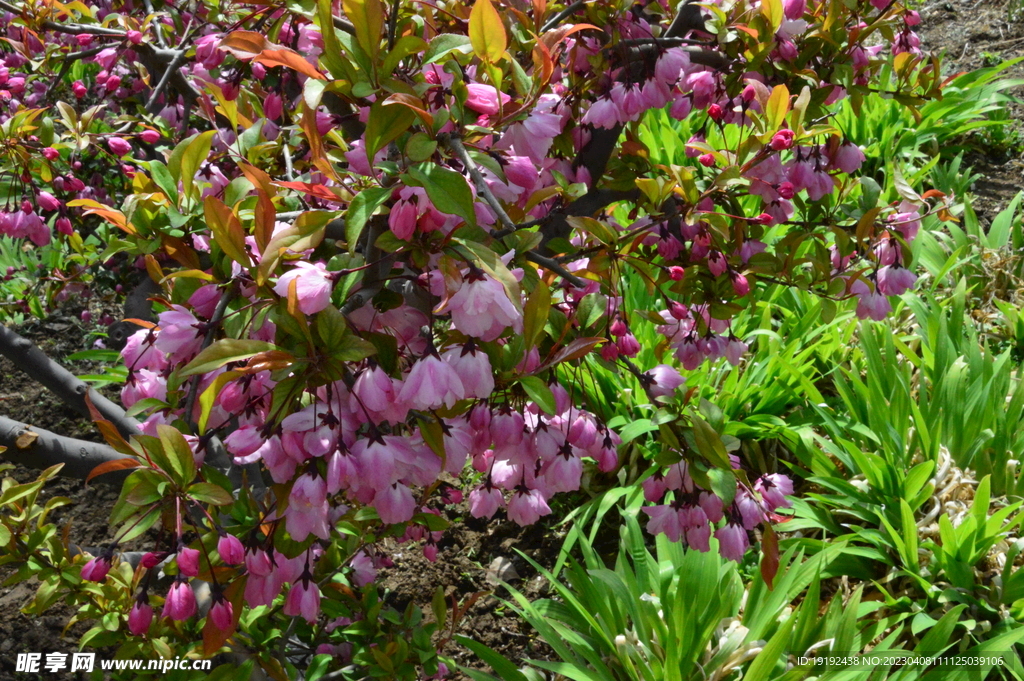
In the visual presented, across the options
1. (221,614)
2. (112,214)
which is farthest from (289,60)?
(221,614)

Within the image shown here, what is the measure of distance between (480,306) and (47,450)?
95 centimetres

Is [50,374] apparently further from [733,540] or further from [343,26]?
[733,540]

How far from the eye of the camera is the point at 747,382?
1.89 m

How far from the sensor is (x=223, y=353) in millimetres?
520

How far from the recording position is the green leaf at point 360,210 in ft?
1.77

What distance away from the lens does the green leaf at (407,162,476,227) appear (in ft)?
1.74

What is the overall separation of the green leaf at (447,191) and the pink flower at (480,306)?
2.1 inches

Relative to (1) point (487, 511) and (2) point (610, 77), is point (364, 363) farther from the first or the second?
(2) point (610, 77)

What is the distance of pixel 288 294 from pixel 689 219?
0.53m

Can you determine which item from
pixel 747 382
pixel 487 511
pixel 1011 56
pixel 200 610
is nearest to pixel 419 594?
pixel 200 610

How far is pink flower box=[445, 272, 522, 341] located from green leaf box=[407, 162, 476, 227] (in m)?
0.05

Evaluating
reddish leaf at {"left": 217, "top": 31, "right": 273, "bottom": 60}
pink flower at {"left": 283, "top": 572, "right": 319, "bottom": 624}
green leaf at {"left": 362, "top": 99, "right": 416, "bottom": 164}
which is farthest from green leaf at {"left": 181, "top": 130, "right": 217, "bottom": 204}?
pink flower at {"left": 283, "top": 572, "right": 319, "bottom": 624}

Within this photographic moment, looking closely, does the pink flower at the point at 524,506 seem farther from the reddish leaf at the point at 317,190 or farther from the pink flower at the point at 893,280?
the pink flower at the point at 893,280

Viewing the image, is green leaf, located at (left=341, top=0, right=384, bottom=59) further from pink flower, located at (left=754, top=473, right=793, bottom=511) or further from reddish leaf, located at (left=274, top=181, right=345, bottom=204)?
pink flower, located at (left=754, top=473, right=793, bottom=511)
